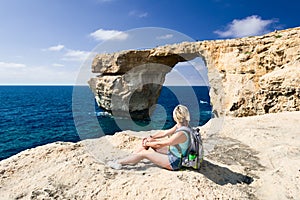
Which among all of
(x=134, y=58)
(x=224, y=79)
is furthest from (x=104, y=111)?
(x=224, y=79)

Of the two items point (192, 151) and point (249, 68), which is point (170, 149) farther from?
point (249, 68)

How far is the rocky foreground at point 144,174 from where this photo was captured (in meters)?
3.57

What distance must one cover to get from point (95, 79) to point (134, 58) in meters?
8.26

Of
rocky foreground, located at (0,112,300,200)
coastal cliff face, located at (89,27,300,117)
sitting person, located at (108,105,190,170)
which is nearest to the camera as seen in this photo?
rocky foreground, located at (0,112,300,200)

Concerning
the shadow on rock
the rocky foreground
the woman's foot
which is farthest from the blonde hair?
the woman's foot

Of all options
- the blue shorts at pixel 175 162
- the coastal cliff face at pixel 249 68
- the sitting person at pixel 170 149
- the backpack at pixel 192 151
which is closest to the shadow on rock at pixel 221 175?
the backpack at pixel 192 151

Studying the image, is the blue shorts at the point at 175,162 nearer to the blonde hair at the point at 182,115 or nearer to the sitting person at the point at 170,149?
the sitting person at the point at 170,149

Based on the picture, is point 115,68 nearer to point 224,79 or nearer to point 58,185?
point 224,79

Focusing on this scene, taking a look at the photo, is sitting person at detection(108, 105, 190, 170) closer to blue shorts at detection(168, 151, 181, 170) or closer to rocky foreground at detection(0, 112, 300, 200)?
blue shorts at detection(168, 151, 181, 170)

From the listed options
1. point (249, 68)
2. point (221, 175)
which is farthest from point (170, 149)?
point (249, 68)

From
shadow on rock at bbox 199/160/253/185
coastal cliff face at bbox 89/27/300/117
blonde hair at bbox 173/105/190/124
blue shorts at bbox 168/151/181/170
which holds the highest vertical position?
coastal cliff face at bbox 89/27/300/117

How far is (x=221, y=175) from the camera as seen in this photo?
4355mm

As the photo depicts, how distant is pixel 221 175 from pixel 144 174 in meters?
1.57

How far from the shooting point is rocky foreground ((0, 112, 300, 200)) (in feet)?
11.7
